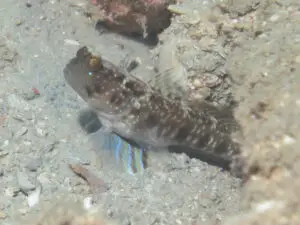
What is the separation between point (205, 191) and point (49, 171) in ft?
4.10

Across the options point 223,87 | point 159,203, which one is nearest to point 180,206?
point 159,203

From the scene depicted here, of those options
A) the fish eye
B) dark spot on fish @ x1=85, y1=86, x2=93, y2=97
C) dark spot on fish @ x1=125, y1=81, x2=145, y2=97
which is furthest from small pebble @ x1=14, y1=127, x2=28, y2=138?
dark spot on fish @ x1=125, y1=81, x2=145, y2=97

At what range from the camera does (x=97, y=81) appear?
3.14m

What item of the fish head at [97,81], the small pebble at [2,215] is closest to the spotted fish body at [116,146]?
the fish head at [97,81]

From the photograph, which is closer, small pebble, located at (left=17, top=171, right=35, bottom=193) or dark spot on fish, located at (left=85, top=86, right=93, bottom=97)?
small pebble, located at (left=17, top=171, right=35, bottom=193)

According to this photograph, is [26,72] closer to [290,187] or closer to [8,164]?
[8,164]

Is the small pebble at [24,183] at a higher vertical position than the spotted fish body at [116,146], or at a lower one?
higher

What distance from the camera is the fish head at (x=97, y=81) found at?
9.98 feet

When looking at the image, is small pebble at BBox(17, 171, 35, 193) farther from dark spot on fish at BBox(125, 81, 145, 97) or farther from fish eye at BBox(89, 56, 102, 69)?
dark spot on fish at BBox(125, 81, 145, 97)

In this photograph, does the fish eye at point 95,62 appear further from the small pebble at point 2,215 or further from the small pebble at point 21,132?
the small pebble at point 2,215

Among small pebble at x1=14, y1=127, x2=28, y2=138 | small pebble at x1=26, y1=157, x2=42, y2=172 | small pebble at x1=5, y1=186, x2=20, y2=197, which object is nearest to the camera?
small pebble at x1=5, y1=186, x2=20, y2=197

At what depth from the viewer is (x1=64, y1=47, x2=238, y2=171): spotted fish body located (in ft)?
10.5

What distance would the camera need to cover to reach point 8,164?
258 cm

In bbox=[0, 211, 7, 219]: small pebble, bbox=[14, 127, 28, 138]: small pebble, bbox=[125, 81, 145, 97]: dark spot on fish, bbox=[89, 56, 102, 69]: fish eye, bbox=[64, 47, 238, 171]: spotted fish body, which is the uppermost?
bbox=[89, 56, 102, 69]: fish eye
